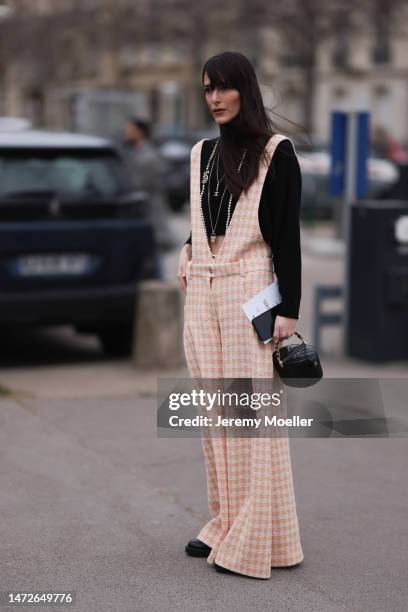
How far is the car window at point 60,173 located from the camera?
8172 mm

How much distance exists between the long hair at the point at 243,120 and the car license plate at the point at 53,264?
4181 mm

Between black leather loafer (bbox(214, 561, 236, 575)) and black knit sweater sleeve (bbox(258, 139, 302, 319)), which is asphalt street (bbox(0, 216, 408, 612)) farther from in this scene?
black knit sweater sleeve (bbox(258, 139, 302, 319))

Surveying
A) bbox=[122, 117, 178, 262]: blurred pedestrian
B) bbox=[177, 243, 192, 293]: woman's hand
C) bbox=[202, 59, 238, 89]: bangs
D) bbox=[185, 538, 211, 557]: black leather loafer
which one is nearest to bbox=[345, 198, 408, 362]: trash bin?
bbox=[122, 117, 178, 262]: blurred pedestrian

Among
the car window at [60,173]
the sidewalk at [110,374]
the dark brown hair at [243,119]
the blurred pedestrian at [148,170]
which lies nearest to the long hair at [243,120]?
the dark brown hair at [243,119]

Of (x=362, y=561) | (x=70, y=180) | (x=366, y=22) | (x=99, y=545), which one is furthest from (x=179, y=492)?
(x=366, y=22)

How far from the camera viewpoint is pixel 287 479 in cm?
408

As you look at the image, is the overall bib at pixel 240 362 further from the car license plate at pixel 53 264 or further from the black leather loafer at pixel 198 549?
the car license plate at pixel 53 264

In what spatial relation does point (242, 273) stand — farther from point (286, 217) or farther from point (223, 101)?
point (223, 101)

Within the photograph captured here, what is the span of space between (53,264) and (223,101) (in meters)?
4.32

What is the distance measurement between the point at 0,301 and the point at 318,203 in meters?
14.9

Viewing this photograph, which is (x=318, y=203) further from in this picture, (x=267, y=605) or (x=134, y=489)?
(x=267, y=605)

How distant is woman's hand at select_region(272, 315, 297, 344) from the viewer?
399 cm

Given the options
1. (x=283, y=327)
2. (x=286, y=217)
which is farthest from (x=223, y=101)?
(x=283, y=327)

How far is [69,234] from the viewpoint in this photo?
8.20 metres
